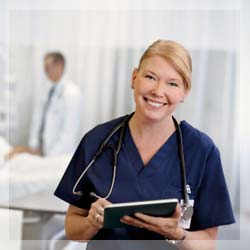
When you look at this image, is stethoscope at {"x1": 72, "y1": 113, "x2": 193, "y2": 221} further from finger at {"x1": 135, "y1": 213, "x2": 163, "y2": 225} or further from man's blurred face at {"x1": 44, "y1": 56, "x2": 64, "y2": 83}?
man's blurred face at {"x1": 44, "y1": 56, "x2": 64, "y2": 83}

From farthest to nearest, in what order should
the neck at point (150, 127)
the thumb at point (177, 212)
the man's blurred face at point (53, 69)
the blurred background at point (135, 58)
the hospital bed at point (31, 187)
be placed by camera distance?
the man's blurred face at point (53, 69), the hospital bed at point (31, 187), the blurred background at point (135, 58), the neck at point (150, 127), the thumb at point (177, 212)

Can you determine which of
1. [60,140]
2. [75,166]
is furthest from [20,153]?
[75,166]

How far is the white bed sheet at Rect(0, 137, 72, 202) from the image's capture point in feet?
4.55

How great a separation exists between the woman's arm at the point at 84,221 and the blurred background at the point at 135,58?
294mm

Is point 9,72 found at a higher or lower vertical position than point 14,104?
higher

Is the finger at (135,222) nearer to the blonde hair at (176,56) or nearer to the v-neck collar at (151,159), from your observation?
the v-neck collar at (151,159)

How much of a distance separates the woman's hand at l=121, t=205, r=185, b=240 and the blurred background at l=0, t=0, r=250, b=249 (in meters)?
0.21

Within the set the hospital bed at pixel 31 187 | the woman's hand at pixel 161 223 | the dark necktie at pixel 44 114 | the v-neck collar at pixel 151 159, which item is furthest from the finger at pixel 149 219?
the dark necktie at pixel 44 114

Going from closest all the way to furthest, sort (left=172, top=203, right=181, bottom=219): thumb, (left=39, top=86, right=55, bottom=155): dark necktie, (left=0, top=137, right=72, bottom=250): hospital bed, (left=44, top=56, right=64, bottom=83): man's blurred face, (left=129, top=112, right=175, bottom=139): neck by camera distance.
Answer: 1. (left=172, top=203, right=181, bottom=219): thumb
2. (left=129, top=112, right=175, bottom=139): neck
3. (left=0, top=137, right=72, bottom=250): hospital bed
4. (left=39, top=86, right=55, bottom=155): dark necktie
5. (left=44, top=56, right=64, bottom=83): man's blurred face

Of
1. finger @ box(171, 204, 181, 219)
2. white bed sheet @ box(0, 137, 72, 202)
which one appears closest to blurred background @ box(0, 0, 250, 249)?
white bed sheet @ box(0, 137, 72, 202)

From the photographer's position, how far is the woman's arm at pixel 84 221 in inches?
30.8

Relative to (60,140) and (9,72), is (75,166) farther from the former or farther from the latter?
(9,72)

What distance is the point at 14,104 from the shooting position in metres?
2.05

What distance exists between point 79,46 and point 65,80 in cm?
28
